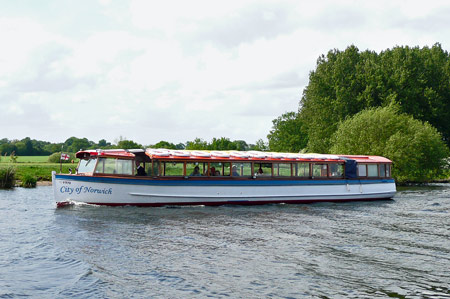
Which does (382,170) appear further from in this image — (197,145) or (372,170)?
(197,145)

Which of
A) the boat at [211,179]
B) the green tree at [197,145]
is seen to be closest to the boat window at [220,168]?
the boat at [211,179]

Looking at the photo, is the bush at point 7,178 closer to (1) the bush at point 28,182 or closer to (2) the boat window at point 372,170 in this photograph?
(1) the bush at point 28,182

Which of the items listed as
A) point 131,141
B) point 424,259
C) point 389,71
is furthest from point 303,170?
point 131,141

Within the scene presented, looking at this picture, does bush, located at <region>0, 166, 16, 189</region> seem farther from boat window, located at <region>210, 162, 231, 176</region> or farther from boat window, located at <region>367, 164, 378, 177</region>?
boat window, located at <region>367, 164, 378, 177</region>

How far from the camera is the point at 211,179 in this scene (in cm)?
2891

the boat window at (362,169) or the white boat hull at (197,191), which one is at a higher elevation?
the boat window at (362,169)

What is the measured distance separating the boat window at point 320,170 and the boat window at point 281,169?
7.20ft

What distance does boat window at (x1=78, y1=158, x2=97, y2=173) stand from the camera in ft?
89.1

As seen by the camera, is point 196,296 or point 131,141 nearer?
point 196,296

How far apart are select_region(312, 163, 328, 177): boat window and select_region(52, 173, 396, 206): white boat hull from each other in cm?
71

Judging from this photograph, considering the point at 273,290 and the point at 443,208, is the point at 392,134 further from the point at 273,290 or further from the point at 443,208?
the point at 273,290

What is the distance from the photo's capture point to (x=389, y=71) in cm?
6231

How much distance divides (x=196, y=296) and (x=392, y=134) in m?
46.3

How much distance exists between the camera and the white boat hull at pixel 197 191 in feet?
86.7
